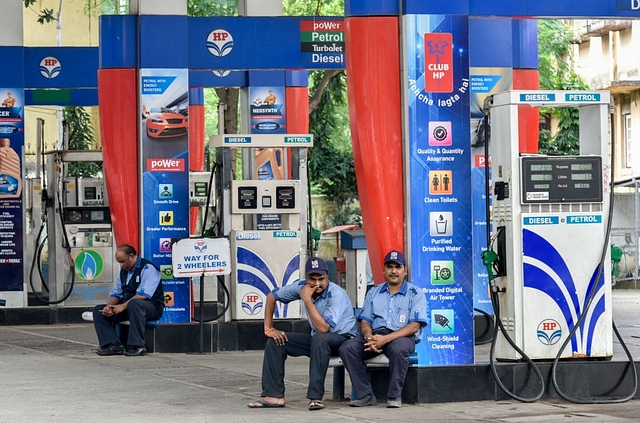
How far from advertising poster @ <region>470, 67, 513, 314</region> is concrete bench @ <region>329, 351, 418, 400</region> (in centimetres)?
567

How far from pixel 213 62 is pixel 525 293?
7.64 m

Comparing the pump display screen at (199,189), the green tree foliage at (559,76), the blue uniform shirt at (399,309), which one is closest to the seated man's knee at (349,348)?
the blue uniform shirt at (399,309)

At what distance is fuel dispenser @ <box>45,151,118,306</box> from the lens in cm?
2109

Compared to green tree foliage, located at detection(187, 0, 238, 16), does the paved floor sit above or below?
below

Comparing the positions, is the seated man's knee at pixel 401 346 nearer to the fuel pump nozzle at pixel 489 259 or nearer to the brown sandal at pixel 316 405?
the brown sandal at pixel 316 405

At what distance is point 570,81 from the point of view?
39.1m

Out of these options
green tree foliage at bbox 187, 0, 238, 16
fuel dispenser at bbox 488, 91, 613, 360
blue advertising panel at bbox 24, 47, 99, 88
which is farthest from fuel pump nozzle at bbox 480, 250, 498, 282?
green tree foliage at bbox 187, 0, 238, 16

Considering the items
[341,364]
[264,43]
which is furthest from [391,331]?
[264,43]

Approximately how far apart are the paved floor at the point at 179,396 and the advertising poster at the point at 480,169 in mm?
1594

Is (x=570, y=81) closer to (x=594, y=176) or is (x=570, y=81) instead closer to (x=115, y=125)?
(x=115, y=125)

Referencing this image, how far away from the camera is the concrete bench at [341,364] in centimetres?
1086

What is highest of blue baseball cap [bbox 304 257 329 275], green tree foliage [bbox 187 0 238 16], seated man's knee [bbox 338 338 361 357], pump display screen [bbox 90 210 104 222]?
green tree foliage [bbox 187 0 238 16]

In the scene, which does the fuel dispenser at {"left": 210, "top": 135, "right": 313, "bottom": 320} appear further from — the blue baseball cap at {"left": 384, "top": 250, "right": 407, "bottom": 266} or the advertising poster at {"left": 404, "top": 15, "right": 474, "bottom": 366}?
the blue baseball cap at {"left": 384, "top": 250, "right": 407, "bottom": 266}

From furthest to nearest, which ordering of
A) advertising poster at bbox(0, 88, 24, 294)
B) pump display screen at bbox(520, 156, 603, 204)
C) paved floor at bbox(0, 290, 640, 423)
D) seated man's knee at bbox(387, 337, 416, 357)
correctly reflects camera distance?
advertising poster at bbox(0, 88, 24, 294)
pump display screen at bbox(520, 156, 603, 204)
seated man's knee at bbox(387, 337, 416, 357)
paved floor at bbox(0, 290, 640, 423)
